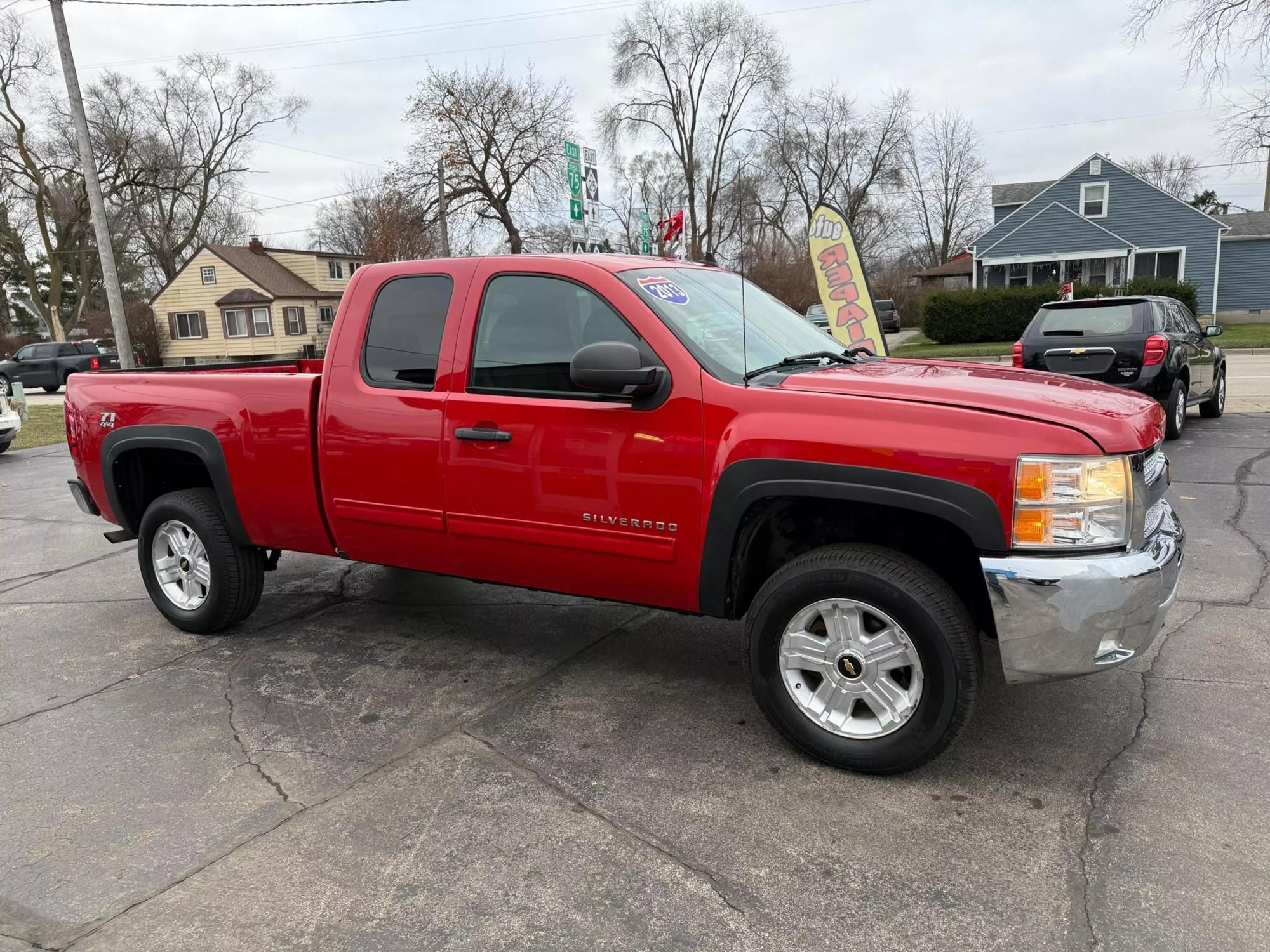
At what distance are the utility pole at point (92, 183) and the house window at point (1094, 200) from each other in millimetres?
34052

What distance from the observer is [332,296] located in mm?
52312

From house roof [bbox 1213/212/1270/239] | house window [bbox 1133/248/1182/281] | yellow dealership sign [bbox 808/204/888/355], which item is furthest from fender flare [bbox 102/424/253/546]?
house roof [bbox 1213/212/1270/239]

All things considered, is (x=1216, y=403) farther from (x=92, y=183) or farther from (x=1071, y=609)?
(x=92, y=183)

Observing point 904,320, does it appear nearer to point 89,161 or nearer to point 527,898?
point 89,161

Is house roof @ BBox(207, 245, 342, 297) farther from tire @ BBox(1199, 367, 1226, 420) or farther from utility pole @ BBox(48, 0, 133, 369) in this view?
tire @ BBox(1199, 367, 1226, 420)

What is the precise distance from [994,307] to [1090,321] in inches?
831

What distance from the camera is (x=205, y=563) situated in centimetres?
493

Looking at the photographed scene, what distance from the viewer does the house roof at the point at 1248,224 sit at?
37.4m

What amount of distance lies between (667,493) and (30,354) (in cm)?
3435

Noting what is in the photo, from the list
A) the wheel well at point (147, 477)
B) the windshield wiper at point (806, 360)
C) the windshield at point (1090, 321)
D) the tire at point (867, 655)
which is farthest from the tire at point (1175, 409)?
the wheel well at point (147, 477)

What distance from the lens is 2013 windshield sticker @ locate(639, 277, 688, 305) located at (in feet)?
12.3

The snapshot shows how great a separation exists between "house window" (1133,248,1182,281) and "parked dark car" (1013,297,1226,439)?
29.5 m

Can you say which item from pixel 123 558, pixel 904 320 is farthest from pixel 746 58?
pixel 123 558

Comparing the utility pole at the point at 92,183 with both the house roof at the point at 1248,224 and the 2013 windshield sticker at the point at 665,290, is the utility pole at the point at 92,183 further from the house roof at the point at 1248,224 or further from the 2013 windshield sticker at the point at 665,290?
the house roof at the point at 1248,224
